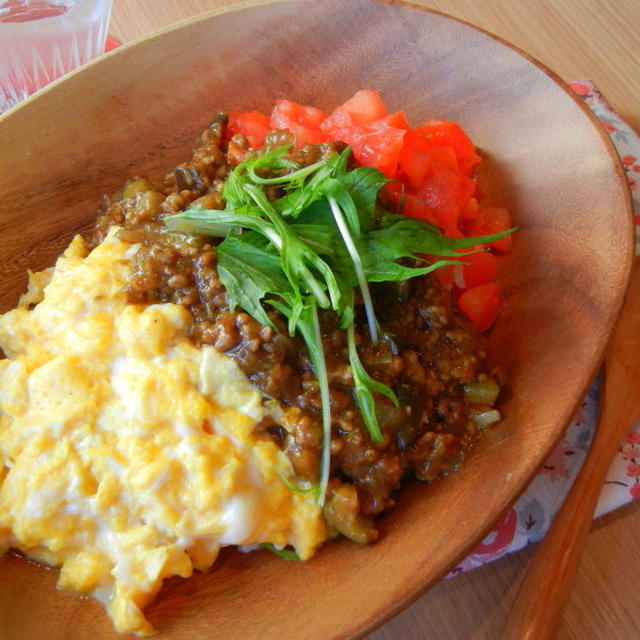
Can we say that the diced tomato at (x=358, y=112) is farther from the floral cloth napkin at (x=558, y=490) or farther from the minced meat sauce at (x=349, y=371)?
the floral cloth napkin at (x=558, y=490)

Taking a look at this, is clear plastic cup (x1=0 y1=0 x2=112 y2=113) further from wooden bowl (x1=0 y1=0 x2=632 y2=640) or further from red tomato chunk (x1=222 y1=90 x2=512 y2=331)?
red tomato chunk (x1=222 y1=90 x2=512 y2=331)

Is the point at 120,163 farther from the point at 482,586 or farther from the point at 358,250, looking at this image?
the point at 482,586

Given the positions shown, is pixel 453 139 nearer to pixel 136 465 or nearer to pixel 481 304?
pixel 481 304

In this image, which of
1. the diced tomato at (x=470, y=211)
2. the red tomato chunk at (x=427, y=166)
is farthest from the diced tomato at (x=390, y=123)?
the diced tomato at (x=470, y=211)

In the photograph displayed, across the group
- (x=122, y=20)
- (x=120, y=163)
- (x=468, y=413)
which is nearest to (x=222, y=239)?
(x=120, y=163)

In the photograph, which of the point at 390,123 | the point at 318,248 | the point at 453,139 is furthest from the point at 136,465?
the point at 453,139
